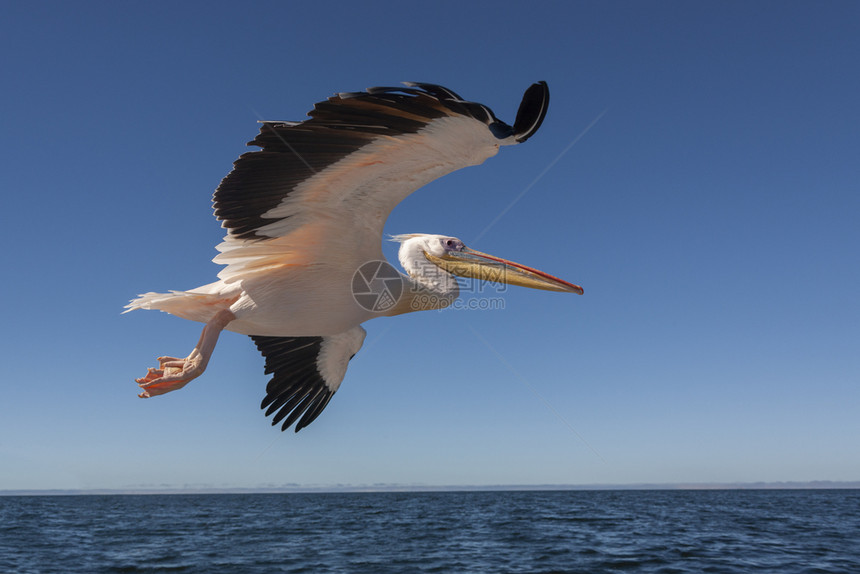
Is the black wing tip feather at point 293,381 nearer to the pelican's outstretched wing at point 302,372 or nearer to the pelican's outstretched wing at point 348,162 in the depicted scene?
the pelican's outstretched wing at point 302,372

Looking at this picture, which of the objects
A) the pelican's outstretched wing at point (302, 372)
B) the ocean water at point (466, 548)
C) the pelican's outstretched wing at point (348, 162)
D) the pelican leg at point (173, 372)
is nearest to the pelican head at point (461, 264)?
the pelican's outstretched wing at point (348, 162)

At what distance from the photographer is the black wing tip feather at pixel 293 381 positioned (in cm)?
774

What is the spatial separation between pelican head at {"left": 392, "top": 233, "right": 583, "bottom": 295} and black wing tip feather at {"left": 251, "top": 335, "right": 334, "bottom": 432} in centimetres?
209

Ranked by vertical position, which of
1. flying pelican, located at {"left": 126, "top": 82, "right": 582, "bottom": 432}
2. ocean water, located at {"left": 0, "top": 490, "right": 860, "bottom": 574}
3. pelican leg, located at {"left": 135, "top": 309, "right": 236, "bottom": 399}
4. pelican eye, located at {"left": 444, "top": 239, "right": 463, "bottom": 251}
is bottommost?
ocean water, located at {"left": 0, "top": 490, "right": 860, "bottom": 574}

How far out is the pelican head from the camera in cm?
639

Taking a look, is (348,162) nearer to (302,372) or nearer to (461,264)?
(461,264)

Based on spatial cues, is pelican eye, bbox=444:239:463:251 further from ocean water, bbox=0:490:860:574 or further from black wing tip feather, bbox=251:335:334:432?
ocean water, bbox=0:490:860:574

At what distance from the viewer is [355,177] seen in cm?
497

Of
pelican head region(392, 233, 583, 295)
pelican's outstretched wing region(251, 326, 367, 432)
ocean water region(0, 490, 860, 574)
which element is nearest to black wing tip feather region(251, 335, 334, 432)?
pelican's outstretched wing region(251, 326, 367, 432)

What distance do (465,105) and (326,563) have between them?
74.4 feet

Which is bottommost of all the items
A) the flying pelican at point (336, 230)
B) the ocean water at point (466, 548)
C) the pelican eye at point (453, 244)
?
the ocean water at point (466, 548)

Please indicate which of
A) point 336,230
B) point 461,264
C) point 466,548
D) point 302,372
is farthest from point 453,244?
point 466,548

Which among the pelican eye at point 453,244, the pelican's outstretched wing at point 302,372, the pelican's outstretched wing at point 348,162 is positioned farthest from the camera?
the pelican's outstretched wing at point 302,372

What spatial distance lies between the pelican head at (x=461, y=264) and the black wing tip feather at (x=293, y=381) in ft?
6.87
